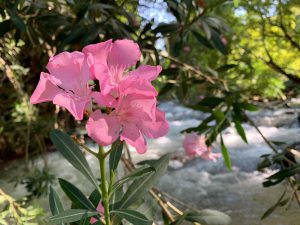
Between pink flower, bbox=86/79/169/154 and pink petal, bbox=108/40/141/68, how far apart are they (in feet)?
0.23

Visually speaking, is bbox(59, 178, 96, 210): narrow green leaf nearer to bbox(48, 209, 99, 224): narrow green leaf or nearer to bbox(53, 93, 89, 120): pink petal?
bbox(48, 209, 99, 224): narrow green leaf

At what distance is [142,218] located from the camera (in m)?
0.72

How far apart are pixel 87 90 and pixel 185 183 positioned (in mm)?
1913

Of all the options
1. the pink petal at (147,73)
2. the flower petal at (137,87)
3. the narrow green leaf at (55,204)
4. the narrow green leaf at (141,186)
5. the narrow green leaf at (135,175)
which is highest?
the pink petal at (147,73)

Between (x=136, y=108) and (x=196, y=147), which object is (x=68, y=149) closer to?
(x=136, y=108)

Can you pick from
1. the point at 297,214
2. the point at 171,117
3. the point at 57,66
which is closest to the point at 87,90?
the point at 57,66

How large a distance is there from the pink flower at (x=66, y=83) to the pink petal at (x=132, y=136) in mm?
68

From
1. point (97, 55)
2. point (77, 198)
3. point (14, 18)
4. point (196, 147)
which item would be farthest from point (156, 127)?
point (196, 147)

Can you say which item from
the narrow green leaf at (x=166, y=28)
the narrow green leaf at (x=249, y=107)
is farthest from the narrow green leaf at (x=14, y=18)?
the narrow green leaf at (x=249, y=107)

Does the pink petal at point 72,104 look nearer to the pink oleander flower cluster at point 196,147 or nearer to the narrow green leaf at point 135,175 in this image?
the narrow green leaf at point 135,175

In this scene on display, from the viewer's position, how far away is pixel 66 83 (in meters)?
0.64

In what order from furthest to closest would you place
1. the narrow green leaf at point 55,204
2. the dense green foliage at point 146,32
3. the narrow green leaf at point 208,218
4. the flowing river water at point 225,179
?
the flowing river water at point 225,179 → the dense green foliage at point 146,32 → the narrow green leaf at point 208,218 → the narrow green leaf at point 55,204

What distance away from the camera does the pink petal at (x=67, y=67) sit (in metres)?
0.64

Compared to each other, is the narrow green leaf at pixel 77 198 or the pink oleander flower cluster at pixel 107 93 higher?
the pink oleander flower cluster at pixel 107 93
